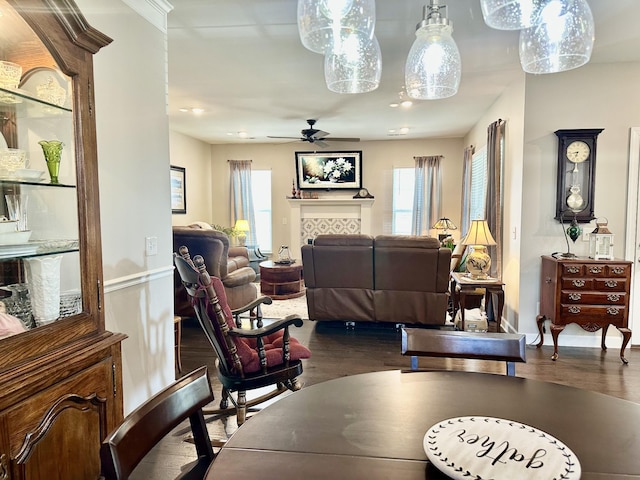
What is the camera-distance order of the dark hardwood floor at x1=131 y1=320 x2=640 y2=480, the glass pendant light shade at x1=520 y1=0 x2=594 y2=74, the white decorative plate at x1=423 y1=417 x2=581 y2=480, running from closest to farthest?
1. the white decorative plate at x1=423 y1=417 x2=581 y2=480
2. the glass pendant light shade at x1=520 y1=0 x2=594 y2=74
3. the dark hardwood floor at x1=131 y1=320 x2=640 y2=480

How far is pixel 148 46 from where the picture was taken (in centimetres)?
249

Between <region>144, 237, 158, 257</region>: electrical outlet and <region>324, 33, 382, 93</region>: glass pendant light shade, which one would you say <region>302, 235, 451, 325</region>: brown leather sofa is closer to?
<region>144, 237, 158, 257</region>: electrical outlet

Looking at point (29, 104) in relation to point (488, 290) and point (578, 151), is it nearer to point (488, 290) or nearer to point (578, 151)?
point (488, 290)

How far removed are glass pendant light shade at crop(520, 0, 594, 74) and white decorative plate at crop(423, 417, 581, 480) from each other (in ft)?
3.87

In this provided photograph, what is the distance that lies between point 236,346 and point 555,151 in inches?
137

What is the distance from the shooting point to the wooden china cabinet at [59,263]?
129cm

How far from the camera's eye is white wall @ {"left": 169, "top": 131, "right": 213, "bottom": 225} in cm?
721

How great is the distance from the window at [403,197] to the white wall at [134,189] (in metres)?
5.89

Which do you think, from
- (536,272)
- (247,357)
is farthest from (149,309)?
(536,272)

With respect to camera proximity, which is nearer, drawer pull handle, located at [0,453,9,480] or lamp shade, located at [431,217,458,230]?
drawer pull handle, located at [0,453,9,480]

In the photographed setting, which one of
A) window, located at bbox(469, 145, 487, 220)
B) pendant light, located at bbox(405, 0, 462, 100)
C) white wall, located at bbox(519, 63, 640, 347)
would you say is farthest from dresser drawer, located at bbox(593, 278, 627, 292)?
pendant light, located at bbox(405, 0, 462, 100)

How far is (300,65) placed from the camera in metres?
3.89

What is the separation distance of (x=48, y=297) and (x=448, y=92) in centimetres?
174

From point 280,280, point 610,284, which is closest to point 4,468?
point 610,284
